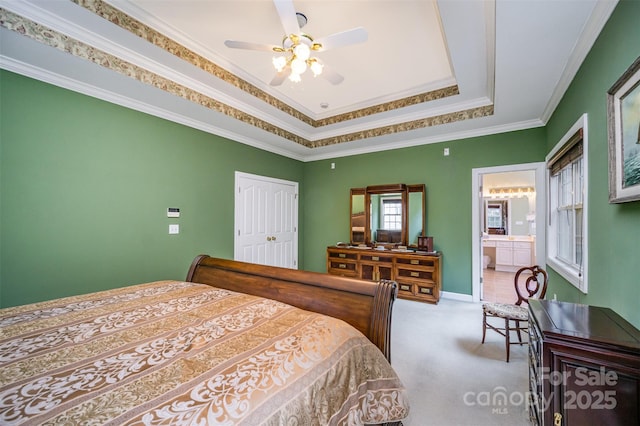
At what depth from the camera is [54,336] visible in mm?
1250

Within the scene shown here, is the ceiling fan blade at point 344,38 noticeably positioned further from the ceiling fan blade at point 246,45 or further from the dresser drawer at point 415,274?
the dresser drawer at point 415,274

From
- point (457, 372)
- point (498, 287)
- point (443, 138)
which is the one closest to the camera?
point (457, 372)

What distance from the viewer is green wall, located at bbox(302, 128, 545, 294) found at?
3.85 metres

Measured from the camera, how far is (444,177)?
4297mm

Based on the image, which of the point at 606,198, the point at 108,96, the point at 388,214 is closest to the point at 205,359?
the point at 606,198

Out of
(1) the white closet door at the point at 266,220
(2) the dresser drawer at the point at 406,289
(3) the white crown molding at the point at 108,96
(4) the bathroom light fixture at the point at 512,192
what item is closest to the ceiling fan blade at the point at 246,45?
(3) the white crown molding at the point at 108,96

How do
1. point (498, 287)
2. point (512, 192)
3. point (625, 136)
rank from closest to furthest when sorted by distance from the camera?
1. point (625, 136)
2. point (498, 287)
3. point (512, 192)

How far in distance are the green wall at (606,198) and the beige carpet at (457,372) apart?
87 centimetres

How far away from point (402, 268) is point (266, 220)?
2.53 metres

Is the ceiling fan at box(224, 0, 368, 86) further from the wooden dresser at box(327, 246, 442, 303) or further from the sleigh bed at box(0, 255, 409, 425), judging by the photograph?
the wooden dresser at box(327, 246, 442, 303)

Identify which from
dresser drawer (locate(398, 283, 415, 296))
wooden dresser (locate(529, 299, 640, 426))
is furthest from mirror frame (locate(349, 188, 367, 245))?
wooden dresser (locate(529, 299, 640, 426))

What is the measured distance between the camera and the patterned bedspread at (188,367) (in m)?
0.79

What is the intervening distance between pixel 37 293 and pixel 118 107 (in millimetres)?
2038

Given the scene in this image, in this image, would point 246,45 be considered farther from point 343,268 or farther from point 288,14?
point 343,268
